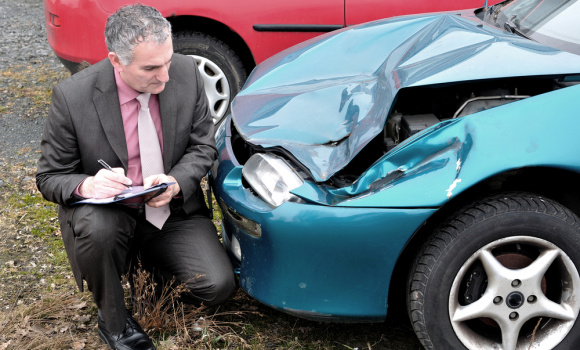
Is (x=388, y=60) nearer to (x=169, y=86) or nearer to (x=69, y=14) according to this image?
(x=169, y=86)

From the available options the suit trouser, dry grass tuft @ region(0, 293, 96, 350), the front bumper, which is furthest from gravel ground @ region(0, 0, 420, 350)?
the front bumper

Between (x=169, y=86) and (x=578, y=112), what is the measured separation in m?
1.52

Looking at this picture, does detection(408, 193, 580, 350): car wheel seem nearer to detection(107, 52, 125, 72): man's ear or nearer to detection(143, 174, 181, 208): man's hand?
detection(143, 174, 181, 208): man's hand

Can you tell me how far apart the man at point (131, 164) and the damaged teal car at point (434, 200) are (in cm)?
19

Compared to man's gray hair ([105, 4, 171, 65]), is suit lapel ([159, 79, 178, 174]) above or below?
below

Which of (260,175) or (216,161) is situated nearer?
(260,175)

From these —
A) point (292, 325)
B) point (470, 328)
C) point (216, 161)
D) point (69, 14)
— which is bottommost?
point (292, 325)

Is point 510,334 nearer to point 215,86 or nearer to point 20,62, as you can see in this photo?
point 215,86

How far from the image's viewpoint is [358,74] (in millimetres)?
2924

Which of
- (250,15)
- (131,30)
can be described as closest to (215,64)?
(250,15)

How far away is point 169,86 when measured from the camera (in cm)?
271

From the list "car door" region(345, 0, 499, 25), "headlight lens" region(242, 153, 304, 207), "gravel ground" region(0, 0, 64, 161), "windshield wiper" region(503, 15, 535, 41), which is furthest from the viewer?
"gravel ground" region(0, 0, 64, 161)

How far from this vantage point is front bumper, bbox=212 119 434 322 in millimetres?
2191

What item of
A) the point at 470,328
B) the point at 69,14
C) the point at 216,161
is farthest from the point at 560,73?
the point at 69,14
